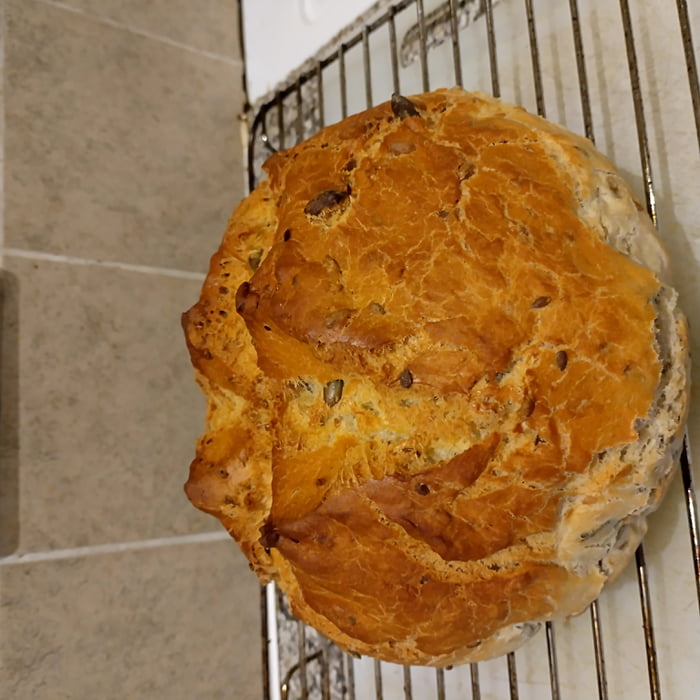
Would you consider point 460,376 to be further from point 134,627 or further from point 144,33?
point 144,33

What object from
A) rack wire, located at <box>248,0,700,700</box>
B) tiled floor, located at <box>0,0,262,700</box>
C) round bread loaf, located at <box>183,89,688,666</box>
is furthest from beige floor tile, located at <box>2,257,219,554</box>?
round bread loaf, located at <box>183,89,688,666</box>

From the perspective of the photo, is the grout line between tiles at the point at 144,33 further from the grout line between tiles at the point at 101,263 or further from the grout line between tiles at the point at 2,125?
the grout line between tiles at the point at 101,263

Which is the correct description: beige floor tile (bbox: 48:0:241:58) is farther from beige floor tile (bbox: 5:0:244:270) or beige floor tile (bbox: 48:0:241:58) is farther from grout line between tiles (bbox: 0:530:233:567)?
grout line between tiles (bbox: 0:530:233:567)

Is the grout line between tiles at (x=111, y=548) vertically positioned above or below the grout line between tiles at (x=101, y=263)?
below

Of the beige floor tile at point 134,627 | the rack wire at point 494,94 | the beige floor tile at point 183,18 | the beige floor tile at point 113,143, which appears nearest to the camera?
the rack wire at point 494,94

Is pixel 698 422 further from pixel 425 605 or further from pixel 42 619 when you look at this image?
pixel 42 619

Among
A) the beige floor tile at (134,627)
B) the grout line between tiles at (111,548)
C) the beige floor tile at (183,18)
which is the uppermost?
the beige floor tile at (183,18)

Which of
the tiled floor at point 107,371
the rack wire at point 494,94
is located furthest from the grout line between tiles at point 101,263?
the rack wire at point 494,94

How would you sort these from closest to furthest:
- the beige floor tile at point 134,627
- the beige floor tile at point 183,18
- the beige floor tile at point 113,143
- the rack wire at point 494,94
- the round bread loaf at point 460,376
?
the round bread loaf at point 460,376
the rack wire at point 494,94
the beige floor tile at point 134,627
the beige floor tile at point 113,143
the beige floor tile at point 183,18

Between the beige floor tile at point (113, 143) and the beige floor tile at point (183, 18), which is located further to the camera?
the beige floor tile at point (183, 18)
